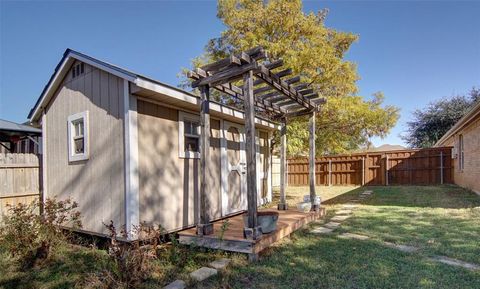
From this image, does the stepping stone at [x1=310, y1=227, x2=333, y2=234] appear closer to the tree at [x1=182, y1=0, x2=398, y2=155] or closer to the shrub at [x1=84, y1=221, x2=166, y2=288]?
the shrub at [x1=84, y1=221, x2=166, y2=288]

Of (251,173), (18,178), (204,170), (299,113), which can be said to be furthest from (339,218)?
(18,178)

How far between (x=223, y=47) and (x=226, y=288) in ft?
26.0

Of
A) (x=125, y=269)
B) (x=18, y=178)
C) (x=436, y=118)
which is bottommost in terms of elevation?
(x=125, y=269)

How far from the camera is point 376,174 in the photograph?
13.9m

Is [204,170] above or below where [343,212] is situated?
above

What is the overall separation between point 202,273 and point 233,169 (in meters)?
3.43

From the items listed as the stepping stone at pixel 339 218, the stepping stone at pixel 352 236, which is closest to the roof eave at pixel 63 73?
the stepping stone at pixel 352 236

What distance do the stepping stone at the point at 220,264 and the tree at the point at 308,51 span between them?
5.34m

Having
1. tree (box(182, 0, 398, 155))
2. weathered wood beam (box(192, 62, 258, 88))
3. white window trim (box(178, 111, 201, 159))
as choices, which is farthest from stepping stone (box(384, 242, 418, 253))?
tree (box(182, 0, 398, 155))

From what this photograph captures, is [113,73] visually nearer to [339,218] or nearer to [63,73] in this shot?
[63,73]

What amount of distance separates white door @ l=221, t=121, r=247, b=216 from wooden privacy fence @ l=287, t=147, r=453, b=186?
9029 millimetres

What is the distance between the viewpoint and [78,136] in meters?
5.00

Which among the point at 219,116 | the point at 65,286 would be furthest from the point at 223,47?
the point at 65,286

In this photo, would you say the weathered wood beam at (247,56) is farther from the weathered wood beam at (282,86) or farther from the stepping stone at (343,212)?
the stepping stone at (343,212)
